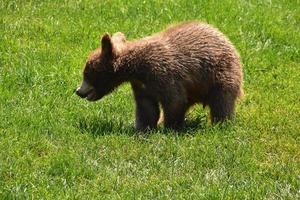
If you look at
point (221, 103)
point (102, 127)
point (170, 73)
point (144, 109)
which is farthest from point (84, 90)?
point (221, 103)

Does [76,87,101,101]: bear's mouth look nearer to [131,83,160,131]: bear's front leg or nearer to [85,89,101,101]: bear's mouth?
[85,89,101,101]: bear's mouth

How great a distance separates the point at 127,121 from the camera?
816 centimetres

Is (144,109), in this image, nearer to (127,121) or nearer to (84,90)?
(127,121)

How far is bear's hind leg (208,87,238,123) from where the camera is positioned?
7.99m

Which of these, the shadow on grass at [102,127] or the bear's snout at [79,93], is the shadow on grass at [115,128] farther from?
the bear's snout at [79,93]

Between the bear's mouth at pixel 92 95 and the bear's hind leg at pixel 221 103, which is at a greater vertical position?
the bear's mouth at pixel 92 95

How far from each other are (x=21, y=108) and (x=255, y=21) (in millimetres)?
4468

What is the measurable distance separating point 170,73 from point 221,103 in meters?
0.65

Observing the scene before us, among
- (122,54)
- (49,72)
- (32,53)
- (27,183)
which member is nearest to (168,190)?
(27,183)

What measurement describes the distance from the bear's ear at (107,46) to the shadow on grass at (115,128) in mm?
691

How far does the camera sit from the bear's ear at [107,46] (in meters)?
7.71

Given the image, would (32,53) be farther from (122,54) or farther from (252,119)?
(252,119)

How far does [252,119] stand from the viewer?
823 centimetres

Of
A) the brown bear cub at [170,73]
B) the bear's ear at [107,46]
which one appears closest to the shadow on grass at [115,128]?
the brown bear cub at [170,73]
